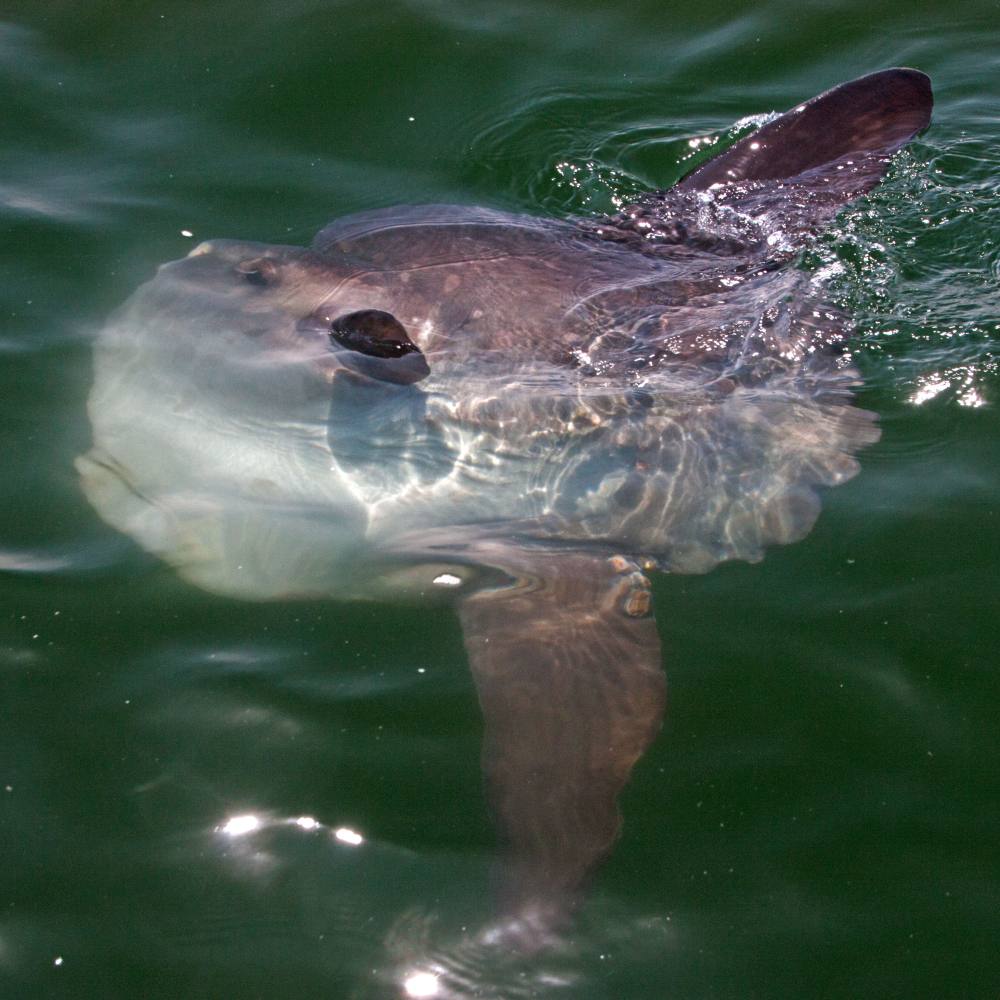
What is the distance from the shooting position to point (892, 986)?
2.81 metres

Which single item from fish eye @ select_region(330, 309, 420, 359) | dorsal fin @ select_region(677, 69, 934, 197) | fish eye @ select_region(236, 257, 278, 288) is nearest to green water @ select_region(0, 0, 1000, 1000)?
dorsal fin @ select_region(677, 69, 934, 197)

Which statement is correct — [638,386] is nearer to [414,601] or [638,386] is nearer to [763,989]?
[414,601]

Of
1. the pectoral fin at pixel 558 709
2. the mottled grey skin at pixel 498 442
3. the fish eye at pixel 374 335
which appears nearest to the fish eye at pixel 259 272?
the mottled grey skin at pixel 498 442

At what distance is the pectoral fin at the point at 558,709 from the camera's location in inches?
118

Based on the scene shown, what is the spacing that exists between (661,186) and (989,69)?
2717 millimetres

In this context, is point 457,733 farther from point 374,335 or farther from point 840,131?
point 840,131

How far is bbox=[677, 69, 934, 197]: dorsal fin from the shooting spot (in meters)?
6.07

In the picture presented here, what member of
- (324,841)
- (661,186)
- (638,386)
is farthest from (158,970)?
(661,186)

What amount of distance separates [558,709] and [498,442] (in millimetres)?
1281

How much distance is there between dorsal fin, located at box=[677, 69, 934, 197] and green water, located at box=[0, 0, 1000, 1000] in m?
0.25

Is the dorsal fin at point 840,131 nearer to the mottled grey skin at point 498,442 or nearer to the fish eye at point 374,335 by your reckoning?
the mottled grey skin at point 498,442

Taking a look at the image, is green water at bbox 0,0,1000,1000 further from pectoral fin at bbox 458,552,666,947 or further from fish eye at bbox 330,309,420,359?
fish eye at bbox 330,309,420,359

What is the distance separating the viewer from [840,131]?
19.9ft

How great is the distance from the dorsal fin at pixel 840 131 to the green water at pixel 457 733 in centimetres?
25
